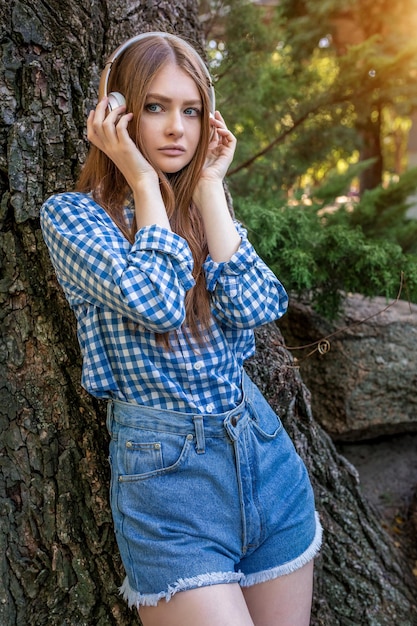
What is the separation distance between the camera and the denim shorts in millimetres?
1595

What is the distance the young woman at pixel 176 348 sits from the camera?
1.57m

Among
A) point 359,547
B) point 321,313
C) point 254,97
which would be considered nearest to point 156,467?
point 359,547

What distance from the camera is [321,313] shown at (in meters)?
3.56

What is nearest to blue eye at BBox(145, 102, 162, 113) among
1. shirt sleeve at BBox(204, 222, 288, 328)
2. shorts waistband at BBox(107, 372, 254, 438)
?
shirt sleeve at BBox(204, 222, 288, 328)

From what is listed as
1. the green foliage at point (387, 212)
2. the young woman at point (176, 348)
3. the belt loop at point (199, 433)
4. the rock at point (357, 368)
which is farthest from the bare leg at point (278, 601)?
the green foliage at point (387, 212)

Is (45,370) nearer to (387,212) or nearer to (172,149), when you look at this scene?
(172,149)

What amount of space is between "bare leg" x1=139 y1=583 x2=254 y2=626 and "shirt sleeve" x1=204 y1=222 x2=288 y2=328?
0.74 meters

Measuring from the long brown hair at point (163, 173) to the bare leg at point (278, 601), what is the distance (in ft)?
2.62

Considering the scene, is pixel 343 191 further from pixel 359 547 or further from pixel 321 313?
pixel 359 547

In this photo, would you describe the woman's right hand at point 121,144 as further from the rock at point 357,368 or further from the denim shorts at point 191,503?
Result: the rock at point 357,368

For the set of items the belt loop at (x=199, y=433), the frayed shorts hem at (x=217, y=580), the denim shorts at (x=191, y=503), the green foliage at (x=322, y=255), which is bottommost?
the frayed shorts hem at (x=217, y=580)

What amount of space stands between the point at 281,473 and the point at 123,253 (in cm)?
85

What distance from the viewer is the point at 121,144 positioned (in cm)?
167

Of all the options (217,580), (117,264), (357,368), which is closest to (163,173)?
(117,264)
